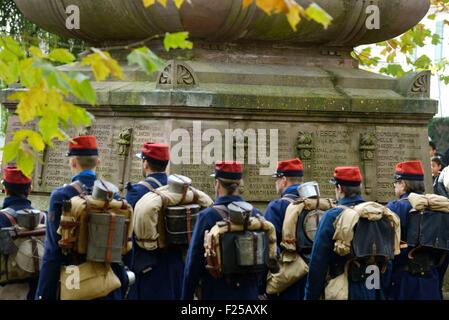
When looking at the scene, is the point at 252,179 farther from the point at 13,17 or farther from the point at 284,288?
the point at 13,17

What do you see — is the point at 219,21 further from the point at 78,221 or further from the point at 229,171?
the point at 78,221

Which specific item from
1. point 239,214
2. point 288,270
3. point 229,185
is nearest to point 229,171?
point 229,185

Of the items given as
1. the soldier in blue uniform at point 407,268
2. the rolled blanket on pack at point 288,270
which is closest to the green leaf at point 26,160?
the rolled blanket on pack at point 288,270

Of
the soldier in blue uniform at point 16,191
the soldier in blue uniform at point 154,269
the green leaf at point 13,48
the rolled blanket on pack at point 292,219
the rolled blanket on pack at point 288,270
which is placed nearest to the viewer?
the green leaf at point 13,48

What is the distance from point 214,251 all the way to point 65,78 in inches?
94.5

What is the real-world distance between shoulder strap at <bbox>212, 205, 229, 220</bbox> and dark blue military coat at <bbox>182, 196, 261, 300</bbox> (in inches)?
0.9

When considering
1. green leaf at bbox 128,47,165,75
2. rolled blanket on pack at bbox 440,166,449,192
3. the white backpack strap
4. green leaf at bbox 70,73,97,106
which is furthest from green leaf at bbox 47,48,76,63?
rolled blanket on pack at bbox 440,166,449,192

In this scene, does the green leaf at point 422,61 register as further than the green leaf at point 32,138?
Yes

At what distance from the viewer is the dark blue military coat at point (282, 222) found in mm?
10594

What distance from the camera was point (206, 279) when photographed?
9.13 m

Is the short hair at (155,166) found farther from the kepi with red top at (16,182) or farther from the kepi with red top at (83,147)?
the kepi with red top at (83,147)

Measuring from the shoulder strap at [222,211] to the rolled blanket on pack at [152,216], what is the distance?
91 cm
